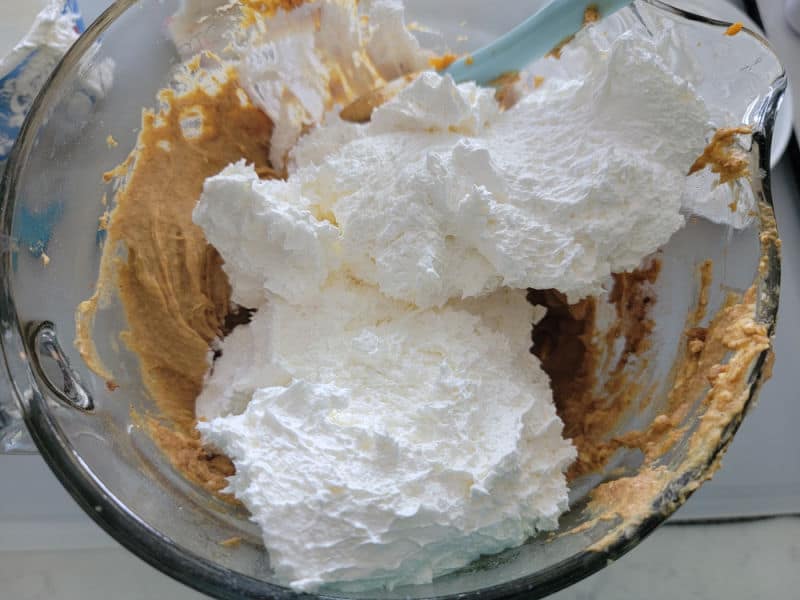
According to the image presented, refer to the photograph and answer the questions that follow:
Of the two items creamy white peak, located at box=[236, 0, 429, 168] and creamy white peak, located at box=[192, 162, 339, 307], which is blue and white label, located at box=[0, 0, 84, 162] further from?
creamy white peak, located at box=[192, 162, 339, 307]

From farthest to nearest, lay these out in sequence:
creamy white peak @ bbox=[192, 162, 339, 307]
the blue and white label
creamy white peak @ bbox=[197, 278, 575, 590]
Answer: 1. the blue and white label
2. creamy white peak @ bbox=[192, 162, 339, 307]
3. creamy white peak @ bbox=[197, 278, 575, 590]

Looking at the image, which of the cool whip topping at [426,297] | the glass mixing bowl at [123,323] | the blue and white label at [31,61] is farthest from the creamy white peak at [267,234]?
the blue and white label at [31,61]

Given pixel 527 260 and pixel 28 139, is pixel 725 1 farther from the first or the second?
pixel 28 139

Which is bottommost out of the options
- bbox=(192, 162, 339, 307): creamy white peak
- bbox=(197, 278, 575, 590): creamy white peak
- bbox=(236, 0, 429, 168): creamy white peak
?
bbox=(197, 278, 575, 590): creamy white peak

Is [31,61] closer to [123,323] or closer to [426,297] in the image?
[123,323]

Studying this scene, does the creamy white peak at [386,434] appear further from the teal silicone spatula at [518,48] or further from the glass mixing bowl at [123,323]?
the teal silicone spatula at [518,48]

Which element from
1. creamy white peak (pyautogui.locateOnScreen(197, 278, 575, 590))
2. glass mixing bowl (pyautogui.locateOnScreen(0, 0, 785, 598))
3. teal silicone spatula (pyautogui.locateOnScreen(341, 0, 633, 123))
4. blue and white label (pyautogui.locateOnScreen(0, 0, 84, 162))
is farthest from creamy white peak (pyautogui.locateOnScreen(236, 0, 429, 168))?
creamy white peak (pyautogui.locateOnScreen(197, 278, 575, 590))

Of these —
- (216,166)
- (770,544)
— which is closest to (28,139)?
(216,166)
